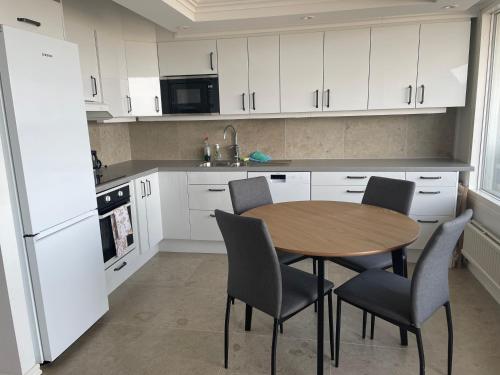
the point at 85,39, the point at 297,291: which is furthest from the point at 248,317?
the point at 85,39

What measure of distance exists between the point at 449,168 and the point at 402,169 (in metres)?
0.39

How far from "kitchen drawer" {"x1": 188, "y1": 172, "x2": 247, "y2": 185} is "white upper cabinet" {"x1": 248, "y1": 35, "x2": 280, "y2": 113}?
2.25 feet

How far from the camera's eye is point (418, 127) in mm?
3736

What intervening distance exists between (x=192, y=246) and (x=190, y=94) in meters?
1.59

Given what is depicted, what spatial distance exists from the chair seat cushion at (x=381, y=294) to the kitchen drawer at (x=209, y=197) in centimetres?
181

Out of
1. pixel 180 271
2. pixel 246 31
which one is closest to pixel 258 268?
pixel 180 271

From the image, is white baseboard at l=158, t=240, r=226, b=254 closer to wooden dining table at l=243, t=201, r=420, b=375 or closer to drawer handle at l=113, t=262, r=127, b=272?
drawer handle at l=113, t=262, r=127, b=272

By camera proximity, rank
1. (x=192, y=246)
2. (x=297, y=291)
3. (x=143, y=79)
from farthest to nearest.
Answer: (x=192, y=246) → (x=143, y=79) → (x=297, y=291)

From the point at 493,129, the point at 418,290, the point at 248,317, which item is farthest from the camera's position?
the point at 493,129

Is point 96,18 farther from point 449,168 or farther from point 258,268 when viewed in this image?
point 449,168

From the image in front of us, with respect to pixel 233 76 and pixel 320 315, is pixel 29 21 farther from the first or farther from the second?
pixel 320 315

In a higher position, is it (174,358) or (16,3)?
(16,3)

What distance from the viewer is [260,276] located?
69.8 inches

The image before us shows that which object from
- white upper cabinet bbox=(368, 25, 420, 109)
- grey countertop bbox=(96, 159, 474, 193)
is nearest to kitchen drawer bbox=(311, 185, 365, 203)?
grey countertop bbox=(96, 159, 474, 193)
